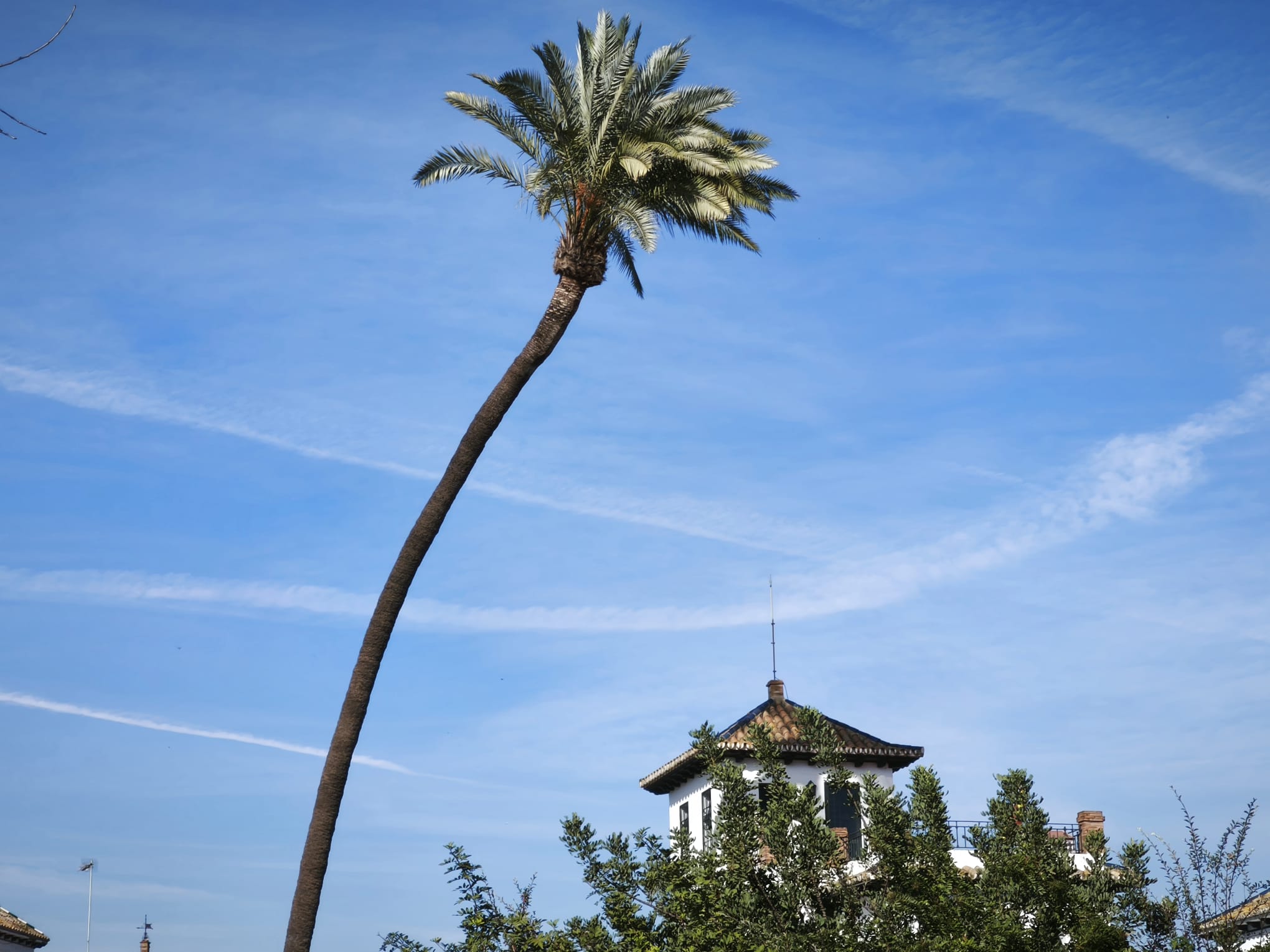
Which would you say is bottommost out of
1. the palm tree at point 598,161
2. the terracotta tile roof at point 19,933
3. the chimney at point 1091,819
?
the terracotta tile roof at point 19,933

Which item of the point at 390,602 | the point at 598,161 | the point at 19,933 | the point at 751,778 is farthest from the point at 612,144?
the point at 19,933

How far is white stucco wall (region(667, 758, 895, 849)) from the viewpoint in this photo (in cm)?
3634

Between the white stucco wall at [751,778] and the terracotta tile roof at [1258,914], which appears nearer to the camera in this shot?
the terracotta tile roof at [1258,914]

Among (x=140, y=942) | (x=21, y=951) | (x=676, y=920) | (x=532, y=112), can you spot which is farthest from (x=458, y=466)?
(x=140, y=942)

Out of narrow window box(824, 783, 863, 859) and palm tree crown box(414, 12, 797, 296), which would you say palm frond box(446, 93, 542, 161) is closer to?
palm tree crown box(414, 12, 797, 296)

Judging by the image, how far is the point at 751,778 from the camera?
34.9 metres

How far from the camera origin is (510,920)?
18578 millimetres

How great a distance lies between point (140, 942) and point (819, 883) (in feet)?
177

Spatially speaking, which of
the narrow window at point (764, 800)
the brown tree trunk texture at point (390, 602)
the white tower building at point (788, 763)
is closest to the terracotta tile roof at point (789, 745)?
the white tower building at point (788, 763)

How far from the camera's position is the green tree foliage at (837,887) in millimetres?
17156

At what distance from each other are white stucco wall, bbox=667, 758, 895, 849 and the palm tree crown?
18.6 m

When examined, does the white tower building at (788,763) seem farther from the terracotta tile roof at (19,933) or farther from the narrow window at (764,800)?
the terracotta tile roof at (19,933)

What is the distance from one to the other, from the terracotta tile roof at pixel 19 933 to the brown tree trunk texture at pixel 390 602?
28107mm

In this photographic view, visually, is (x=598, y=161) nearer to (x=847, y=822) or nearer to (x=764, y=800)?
(x=764, y=800)
